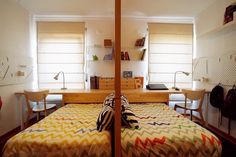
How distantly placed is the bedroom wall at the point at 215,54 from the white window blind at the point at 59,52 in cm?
260

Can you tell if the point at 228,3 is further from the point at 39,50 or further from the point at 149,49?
the point at 39,50

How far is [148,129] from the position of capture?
58.2 inches

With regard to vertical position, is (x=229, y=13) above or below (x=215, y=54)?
above

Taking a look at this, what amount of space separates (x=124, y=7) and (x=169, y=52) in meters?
1.44

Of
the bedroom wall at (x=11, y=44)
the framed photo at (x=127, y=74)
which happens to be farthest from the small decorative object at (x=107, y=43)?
the bedroom wall at (x=11, y=44)

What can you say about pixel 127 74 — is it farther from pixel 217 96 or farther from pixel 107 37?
pixel 217 96

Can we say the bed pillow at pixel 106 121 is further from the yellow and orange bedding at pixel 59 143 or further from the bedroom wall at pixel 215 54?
the bedroom wall at pixel 215 54

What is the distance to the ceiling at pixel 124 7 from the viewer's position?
2.85m

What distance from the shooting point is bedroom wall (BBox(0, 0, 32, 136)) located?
2.51 metres

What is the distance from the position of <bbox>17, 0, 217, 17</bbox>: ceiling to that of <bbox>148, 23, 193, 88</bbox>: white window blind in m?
0.32

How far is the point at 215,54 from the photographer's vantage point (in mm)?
2789

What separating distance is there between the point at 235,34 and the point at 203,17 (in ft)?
3.38

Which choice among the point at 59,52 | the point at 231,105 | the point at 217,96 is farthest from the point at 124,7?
the point at 231,105

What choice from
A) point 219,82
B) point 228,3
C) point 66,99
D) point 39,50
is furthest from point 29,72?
point 228,3
